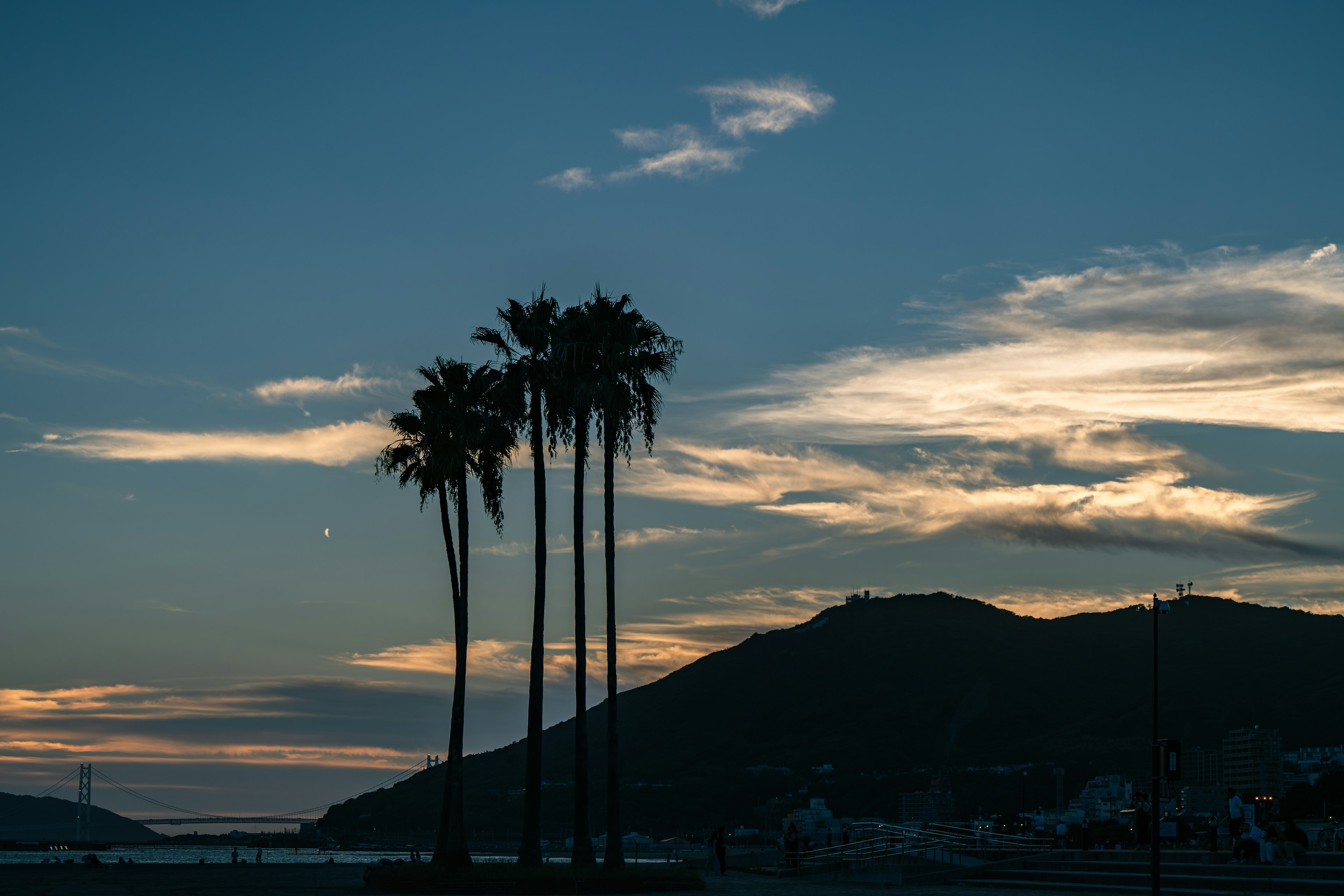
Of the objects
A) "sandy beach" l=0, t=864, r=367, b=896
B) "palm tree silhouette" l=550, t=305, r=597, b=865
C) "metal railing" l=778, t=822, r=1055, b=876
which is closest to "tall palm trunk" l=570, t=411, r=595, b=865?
"palm tree silhouette" l=550, t=305, r=597, b=865

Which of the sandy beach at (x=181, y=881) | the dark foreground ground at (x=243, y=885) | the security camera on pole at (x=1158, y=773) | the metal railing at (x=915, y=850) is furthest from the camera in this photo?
the metal railing at (x=915, y=850)

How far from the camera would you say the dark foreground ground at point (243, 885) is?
119 feet

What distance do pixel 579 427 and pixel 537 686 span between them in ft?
27.5

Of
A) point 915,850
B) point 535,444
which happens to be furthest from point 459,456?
point 915,850

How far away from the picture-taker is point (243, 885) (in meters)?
42.8

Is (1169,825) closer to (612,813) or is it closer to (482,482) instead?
(612,813)

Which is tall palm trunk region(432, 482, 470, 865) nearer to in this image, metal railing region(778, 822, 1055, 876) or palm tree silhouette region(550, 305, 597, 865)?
palm tree silhouette region(550, 305, 597, 865)

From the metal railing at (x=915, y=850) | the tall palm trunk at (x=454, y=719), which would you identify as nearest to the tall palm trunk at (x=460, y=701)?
the tall palm trunk at (x=454, y=719)

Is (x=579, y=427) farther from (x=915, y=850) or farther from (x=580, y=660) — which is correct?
(x=915, y=850)

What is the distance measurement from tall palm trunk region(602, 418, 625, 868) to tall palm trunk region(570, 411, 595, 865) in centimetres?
72

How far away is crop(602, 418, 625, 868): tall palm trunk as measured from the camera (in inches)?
1495

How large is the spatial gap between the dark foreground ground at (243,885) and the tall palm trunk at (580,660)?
13.9 feet

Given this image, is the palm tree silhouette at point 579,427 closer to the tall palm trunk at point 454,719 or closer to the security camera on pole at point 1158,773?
the tall palm trunk at point 454,719

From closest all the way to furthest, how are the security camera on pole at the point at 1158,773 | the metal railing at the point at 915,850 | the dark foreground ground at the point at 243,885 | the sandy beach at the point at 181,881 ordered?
the security camera on pole at the point at 1158,773
the dark foreground ground at the point at 243,885
the sandy beach at the point at 181,881
the metal railing at the point at 915,850
